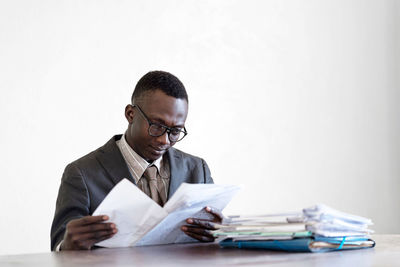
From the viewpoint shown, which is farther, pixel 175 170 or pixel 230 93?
pixel 230 93

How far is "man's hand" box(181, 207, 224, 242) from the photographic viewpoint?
1.39 m

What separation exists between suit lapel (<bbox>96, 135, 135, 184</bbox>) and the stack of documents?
2.16 ft

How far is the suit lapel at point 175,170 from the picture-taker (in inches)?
74.4

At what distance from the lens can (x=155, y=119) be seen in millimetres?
1839

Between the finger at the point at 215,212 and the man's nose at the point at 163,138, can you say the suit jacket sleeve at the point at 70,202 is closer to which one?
the man's nose at the point at 163,138

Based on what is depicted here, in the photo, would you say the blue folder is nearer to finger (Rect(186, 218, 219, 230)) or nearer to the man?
finger (Rect(186, 218, 219, 230))

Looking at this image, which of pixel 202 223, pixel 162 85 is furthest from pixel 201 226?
pixel 162 85

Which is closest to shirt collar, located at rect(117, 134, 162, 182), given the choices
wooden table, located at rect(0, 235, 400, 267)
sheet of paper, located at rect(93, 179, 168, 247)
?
sheet of paper, located at rect(93, 179, 168, 247)

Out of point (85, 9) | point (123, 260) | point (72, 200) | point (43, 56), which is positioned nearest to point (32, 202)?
point (43, 56)

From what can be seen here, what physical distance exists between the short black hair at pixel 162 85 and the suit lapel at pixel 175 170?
0.22 m

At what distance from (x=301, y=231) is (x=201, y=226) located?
0.40m

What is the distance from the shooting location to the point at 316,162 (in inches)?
151

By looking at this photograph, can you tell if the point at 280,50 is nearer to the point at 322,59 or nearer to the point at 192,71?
the point at 322,59

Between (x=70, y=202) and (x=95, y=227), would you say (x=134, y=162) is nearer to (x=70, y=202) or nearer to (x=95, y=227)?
(x=70, y=202)
